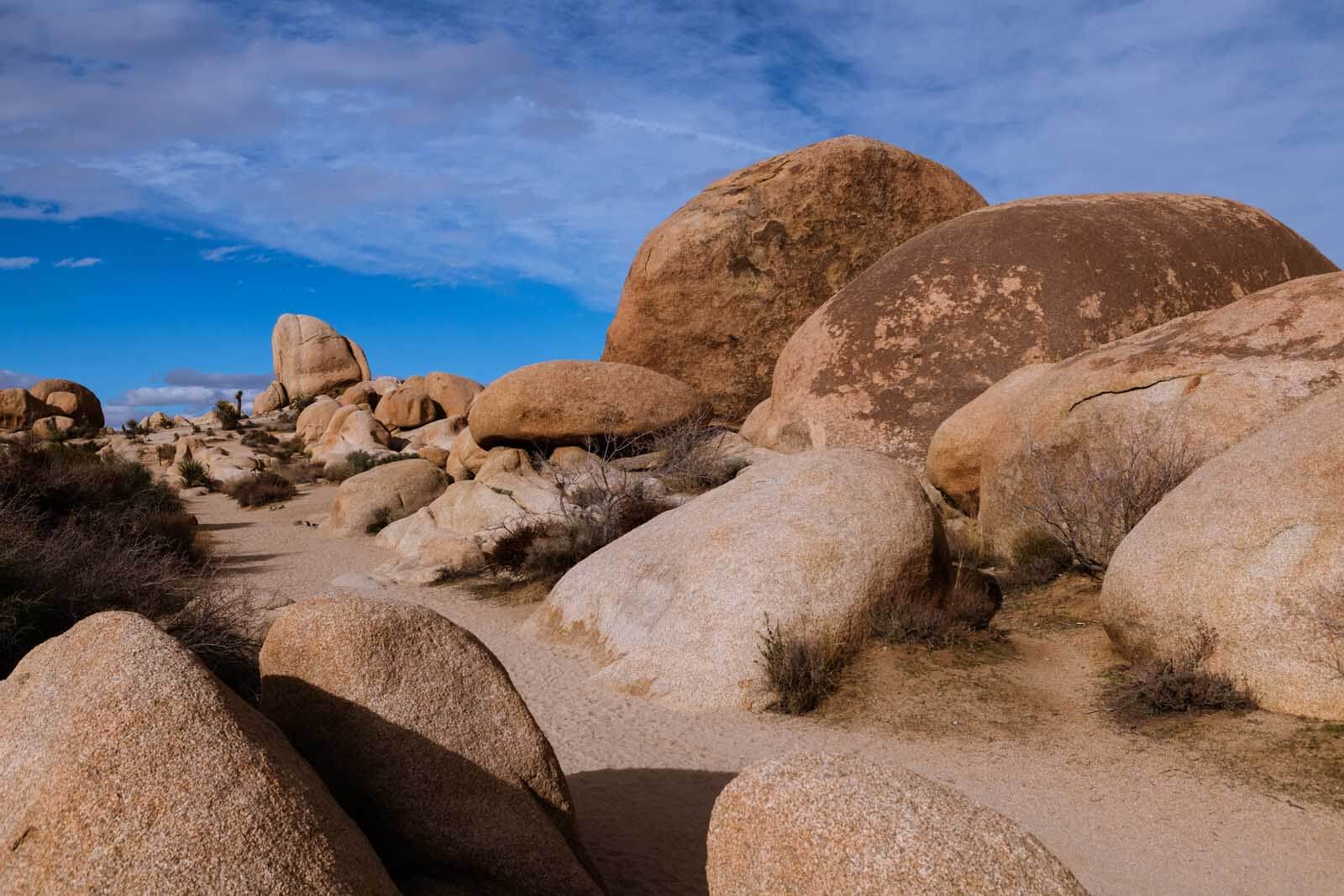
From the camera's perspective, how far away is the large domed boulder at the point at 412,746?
3176mm

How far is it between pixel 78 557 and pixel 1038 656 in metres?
6.98

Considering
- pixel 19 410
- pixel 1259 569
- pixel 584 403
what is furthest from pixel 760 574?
pixel 19 410

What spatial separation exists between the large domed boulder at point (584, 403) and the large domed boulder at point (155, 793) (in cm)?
1231

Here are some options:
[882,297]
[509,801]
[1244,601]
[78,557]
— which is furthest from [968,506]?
[78,557]

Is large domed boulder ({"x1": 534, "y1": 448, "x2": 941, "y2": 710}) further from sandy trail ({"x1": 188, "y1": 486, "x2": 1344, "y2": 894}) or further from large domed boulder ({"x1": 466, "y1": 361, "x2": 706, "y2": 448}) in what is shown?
large domed boulder ({"x1": 466, "y1": 361, "x2": 706, "y2": 448})

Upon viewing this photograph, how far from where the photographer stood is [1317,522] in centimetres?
486

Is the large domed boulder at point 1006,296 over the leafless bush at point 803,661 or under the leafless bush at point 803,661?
over

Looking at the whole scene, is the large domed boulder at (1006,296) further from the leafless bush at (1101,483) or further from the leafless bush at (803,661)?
the leafless bush at (803,661)

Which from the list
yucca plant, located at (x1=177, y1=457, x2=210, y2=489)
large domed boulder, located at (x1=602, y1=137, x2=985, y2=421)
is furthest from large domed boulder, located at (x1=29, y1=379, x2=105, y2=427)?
large domed boulder, located at (x1=602, y1=137, x2=985, y2=421)

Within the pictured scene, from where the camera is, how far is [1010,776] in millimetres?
4820

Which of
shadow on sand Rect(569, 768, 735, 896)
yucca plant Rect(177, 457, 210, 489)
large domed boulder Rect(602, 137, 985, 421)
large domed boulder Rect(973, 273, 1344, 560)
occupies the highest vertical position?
large domed boulder Rect(602, 137, 985, 421)

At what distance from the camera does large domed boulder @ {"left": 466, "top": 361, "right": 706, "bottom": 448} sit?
14.9 m

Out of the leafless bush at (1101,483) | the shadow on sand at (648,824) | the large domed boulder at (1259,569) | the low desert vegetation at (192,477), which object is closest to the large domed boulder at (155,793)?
the shadow on sand at (648,824)

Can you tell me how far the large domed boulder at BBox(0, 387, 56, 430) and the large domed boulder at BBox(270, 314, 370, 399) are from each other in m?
8.68
